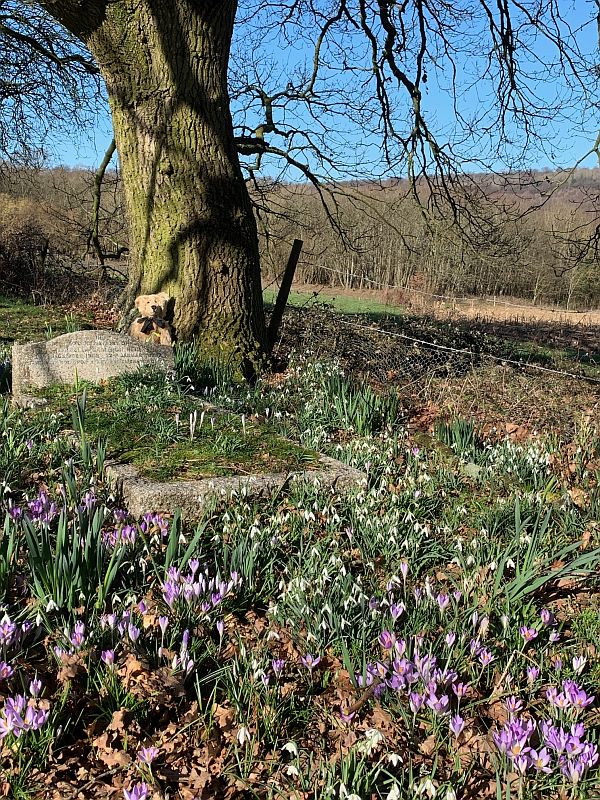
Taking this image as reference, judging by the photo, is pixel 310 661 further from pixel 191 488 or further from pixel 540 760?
pixel 191 488

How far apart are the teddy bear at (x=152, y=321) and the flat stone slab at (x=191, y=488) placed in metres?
3.08

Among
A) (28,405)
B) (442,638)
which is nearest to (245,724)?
A: (442,638)

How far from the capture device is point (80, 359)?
5664 millimetres

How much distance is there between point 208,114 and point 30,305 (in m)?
8.58

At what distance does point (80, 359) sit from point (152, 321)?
1158mm

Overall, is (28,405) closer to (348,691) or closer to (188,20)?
(348,691)

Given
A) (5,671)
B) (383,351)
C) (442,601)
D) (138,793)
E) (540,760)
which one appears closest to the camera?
(138,793)

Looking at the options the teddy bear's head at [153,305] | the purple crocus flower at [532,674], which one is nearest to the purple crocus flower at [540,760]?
the purple crocus flower at [532,674]

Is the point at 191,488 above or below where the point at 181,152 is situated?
below

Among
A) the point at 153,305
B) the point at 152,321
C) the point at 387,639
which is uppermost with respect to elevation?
Answer: the point at 153,305

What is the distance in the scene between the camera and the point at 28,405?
4.76 metres

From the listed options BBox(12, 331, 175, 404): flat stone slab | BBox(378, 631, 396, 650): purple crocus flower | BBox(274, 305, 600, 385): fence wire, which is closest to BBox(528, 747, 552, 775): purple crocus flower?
BBox(378, 631, 396, 650): purple crocus flower

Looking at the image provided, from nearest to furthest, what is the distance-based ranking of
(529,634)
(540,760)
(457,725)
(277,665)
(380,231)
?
(540,760) → (457,725) → (277,665) → (529,634) → (380,231)

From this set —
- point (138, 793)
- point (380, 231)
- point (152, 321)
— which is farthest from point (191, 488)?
point (380, 231)
